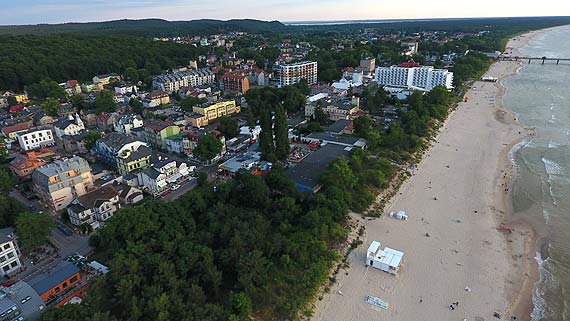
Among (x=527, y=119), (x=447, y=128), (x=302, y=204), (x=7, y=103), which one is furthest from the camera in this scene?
(x=7, y=103)

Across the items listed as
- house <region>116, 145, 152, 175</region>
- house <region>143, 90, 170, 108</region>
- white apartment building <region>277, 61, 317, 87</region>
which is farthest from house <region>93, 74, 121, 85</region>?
house <region>116, 145, 152, 175</region>

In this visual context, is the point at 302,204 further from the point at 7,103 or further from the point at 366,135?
the point at 7,103

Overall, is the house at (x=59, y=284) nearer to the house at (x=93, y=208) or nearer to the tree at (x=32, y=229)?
the tree at (x=32, y=229)

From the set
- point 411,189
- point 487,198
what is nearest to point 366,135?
point 411,189

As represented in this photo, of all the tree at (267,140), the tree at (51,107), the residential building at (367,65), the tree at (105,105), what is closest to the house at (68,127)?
the tree at (105,105)

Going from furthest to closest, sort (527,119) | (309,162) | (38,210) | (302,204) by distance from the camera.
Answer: (527,119) → (309,162) → (38,210) → (302,204)

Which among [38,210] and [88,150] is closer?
[38,210]
